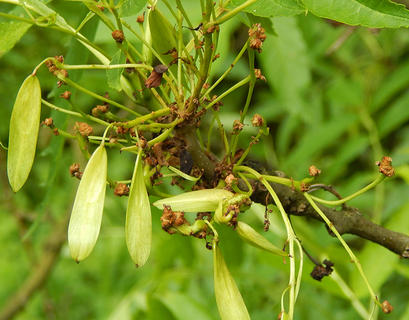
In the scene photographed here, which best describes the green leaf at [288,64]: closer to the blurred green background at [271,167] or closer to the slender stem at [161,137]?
the blurred green background at [271,167]

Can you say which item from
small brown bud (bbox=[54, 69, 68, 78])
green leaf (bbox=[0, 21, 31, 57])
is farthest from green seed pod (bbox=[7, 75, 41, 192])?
green leaf (bbox=[0, 21, 31, 57])

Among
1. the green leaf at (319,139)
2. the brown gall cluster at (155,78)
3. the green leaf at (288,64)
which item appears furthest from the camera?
the green leaf at (319,139)

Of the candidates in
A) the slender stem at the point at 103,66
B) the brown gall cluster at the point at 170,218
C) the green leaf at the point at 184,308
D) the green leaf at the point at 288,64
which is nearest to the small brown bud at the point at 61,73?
the slender stem at the point at 103,66

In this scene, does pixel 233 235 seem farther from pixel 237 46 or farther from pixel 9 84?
pixel 237 46

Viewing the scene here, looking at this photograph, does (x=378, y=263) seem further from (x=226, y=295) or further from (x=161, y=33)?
(x=161, y=33)

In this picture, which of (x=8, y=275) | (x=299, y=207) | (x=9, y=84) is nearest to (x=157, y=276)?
(x=299, y=207)
